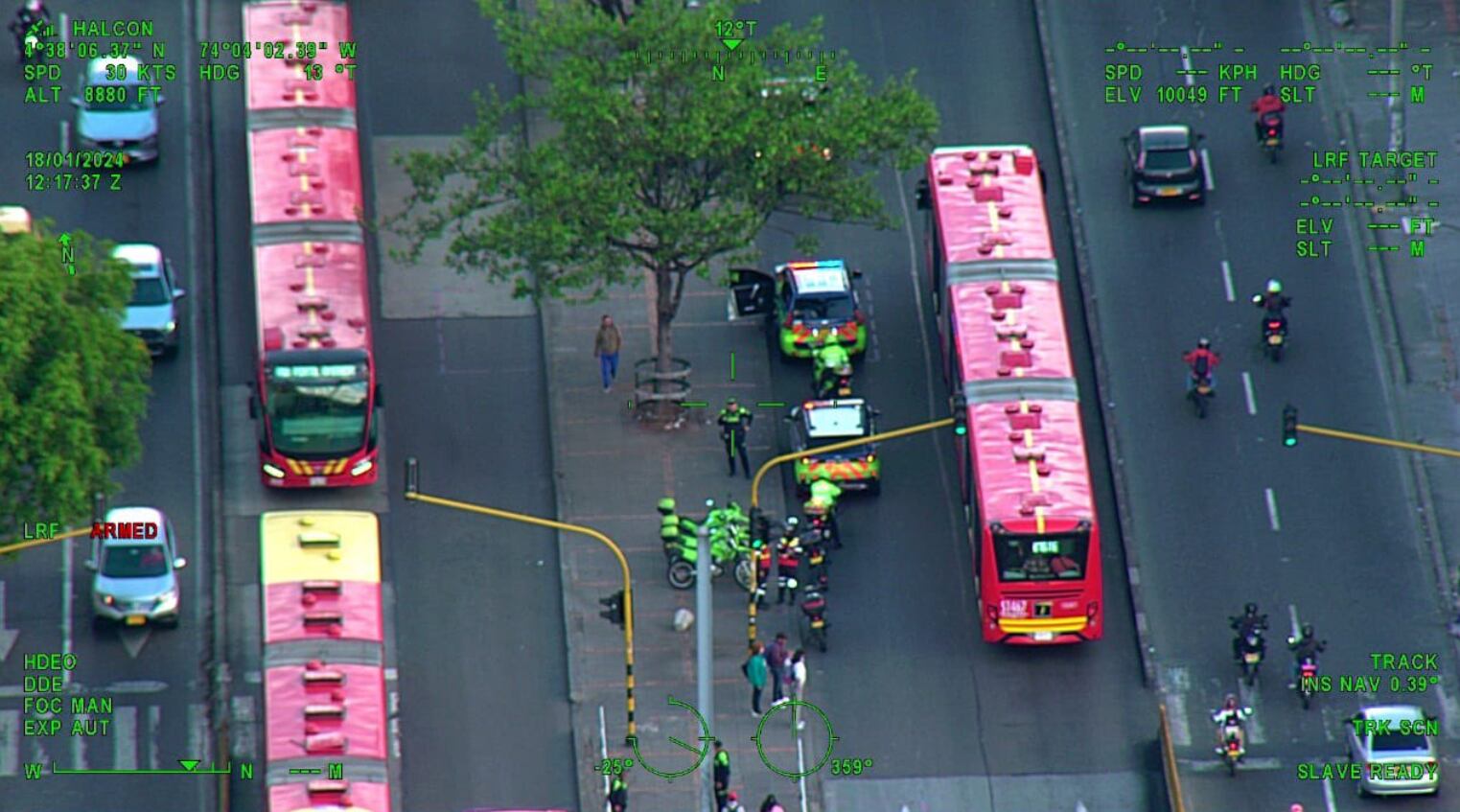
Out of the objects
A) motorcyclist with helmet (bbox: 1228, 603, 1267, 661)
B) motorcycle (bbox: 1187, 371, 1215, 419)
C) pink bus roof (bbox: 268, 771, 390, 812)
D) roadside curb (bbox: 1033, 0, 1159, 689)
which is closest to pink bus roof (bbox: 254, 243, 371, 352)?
pink bus roof (bbox: 268, 771, 390, 812)

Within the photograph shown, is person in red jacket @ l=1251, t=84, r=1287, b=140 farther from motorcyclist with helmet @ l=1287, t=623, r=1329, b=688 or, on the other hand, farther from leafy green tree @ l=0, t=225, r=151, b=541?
leafy green tree @ l=0, t=225, r=151, b=541

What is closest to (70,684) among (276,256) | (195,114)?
(276,256)

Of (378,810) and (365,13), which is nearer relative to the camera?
(378,810)

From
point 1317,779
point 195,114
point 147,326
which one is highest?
point 195,114

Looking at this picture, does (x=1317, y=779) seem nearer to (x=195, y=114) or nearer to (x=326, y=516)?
(x=326, y=516)

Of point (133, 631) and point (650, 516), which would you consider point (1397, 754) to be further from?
point (133, 631)

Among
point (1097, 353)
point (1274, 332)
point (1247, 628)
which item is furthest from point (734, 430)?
point (1274, 332)

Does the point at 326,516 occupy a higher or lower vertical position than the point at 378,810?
higher
